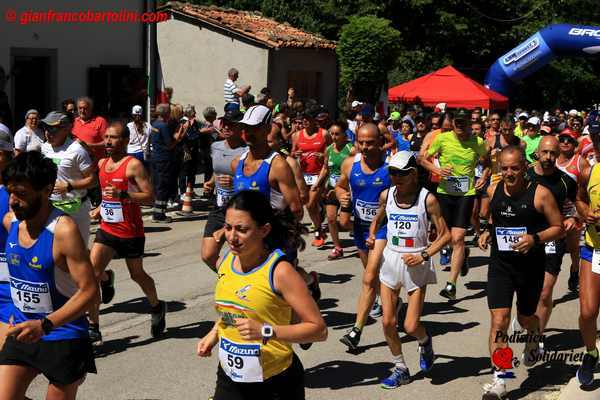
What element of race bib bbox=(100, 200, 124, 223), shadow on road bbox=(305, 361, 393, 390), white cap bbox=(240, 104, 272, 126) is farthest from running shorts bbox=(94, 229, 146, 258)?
shadow on road bbox=(305, 361, 393, 390)

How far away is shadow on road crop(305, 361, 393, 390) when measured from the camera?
22.7 ft

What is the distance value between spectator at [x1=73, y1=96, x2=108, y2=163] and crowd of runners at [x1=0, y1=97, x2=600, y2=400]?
3287 millimetres

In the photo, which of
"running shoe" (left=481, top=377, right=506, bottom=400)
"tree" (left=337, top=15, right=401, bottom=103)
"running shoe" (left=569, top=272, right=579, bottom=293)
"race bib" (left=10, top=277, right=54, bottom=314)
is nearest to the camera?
"race bib" (left=10, top=277, right=54, bottom=314)

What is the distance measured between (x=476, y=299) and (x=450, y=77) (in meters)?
15.8

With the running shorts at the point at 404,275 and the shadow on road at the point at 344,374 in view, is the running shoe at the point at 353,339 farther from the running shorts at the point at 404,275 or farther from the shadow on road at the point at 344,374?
the running shorts at the point at 404,275

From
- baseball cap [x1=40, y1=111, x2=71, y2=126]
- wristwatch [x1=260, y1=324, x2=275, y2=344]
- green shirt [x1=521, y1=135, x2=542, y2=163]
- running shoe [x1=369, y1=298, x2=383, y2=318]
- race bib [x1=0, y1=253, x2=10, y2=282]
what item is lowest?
running shoe [x1=369, y1=298, x2=383, y2=318]

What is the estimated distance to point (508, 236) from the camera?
6.75m

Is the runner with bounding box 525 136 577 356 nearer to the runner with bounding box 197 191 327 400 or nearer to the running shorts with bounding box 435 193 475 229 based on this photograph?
the running shorts with bounding box 435 193 475 229

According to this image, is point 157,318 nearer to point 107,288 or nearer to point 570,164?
point 107,288

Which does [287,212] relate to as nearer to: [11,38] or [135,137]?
[135,137]

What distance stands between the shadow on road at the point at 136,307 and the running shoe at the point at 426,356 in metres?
2.97

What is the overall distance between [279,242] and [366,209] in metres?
3.97

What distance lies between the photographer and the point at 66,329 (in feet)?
15.5

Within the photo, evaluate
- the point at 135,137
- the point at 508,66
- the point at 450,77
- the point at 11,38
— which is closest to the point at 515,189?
the point at 135,137
